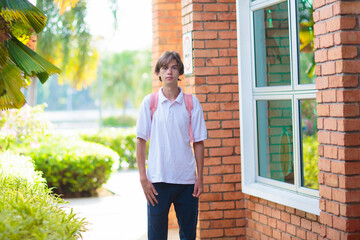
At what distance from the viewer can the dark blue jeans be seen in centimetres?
466

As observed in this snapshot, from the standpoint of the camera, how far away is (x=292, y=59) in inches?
222

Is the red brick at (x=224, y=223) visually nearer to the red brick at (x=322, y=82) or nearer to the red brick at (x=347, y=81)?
the red brick at (x=322, y=82)

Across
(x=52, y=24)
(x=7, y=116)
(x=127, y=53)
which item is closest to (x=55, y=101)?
(x=127, y=53)

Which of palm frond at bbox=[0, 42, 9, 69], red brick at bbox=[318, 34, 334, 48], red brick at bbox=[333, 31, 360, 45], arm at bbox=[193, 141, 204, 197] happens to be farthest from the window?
palm frond at bbox=[0, 42, 9, 69]

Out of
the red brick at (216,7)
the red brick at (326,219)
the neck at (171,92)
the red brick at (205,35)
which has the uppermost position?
the red brick at (216,7)

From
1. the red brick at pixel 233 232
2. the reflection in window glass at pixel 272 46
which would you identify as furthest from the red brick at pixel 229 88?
the red brick at pixel 233 232

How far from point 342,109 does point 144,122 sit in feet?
5.13

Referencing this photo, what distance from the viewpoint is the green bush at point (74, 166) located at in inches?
440

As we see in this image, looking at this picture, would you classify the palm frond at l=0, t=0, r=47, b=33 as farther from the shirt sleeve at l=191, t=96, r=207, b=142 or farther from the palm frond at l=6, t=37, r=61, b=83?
the shirt sleeve at l=191, t=96, r=207, b=142

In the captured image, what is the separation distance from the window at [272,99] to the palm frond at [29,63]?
2.12m

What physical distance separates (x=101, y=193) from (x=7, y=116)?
2669 millimetres

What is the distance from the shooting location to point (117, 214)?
952 cm

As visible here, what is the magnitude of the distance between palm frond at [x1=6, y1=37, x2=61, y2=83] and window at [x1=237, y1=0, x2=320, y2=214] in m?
2.12

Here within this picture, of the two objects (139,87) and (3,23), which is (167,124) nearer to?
(3,23)
